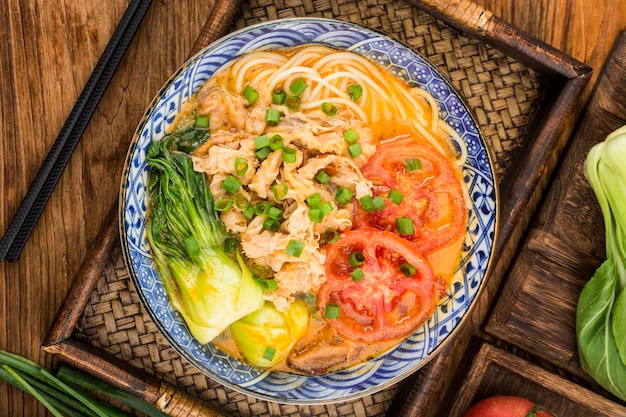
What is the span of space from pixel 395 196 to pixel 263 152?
2.37ft

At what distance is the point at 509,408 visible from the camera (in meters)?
3.69

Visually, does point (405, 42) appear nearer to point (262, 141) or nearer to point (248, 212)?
point (262, 141)

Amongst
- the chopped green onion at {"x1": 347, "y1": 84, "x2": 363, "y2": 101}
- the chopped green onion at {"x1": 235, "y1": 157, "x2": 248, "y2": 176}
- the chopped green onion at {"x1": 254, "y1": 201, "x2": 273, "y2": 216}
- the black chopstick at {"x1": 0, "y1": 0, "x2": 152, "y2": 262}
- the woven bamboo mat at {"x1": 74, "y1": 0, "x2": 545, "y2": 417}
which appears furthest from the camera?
the woven bamboo mat at {"x1": 74, "y1": 0, "x2": 545, "y2": 417}

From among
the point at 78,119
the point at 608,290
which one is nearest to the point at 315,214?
the point at 78,119

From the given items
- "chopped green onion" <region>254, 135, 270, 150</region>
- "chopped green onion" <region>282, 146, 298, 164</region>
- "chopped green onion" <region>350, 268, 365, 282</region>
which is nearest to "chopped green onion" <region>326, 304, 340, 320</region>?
"chopped green onion" <region>350, 268, 365, 282</region>

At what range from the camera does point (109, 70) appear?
12.0 feet

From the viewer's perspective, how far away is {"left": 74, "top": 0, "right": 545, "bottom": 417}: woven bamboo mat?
147 inches

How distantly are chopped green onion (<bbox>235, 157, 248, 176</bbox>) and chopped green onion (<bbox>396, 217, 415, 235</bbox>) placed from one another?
0.84 m

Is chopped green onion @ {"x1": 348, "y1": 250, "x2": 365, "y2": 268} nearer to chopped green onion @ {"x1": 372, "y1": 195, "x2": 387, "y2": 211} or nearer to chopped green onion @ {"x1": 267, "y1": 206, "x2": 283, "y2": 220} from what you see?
chopped green onion @ {"x1": 372, "y1": 195, "x2": 387, "y2": 211}

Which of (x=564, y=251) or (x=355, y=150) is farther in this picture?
(x=564, y=251)

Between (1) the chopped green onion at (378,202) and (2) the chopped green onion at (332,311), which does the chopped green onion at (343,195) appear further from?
(2) the chopped green onion at (332,311)

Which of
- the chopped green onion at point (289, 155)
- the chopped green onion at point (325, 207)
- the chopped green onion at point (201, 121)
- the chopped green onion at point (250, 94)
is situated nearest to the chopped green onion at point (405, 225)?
the chopped green onion at point (325, 207)

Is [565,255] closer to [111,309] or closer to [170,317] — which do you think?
[170,317]

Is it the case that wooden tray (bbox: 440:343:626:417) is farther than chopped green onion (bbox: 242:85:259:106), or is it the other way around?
wooden tray (bbox: 440:343:626:417)
